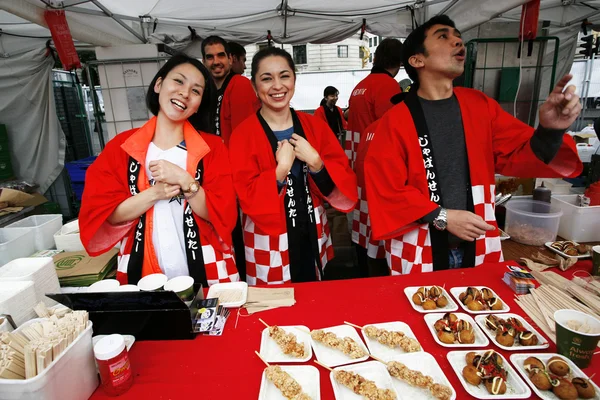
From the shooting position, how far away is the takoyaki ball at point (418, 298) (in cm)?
162

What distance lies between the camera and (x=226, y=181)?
79.0 inches

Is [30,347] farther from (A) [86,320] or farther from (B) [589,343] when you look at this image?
(B) [589,343]

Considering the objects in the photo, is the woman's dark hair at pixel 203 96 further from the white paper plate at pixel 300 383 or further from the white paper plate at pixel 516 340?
the white paper plate at pixel 516 340

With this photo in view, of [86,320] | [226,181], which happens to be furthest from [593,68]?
[86,320]

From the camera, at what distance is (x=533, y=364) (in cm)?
123

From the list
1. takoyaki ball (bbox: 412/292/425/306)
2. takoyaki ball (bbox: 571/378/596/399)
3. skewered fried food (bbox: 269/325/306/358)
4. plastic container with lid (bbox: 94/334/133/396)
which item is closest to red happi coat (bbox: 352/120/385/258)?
takoyaki ball (bbox: 412/292/425/306)

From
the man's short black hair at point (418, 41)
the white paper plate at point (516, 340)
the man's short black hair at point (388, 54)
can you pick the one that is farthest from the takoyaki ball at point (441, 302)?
the man's short black hair at point (388, 54)

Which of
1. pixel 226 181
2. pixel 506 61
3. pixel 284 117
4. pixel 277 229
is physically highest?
pixel 506 61

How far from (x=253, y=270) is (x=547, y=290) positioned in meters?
1.62

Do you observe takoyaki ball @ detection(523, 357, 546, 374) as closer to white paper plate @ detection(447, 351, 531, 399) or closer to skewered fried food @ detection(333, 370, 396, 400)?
white paper plate @ detection(447, 351, 531, 399)

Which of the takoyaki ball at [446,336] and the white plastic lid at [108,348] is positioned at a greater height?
the white plastic lid at [108,348]

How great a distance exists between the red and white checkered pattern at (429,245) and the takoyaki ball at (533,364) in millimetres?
888

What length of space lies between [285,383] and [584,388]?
0.95 metres

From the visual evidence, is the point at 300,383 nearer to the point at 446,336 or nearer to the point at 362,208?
the point at 446,336
